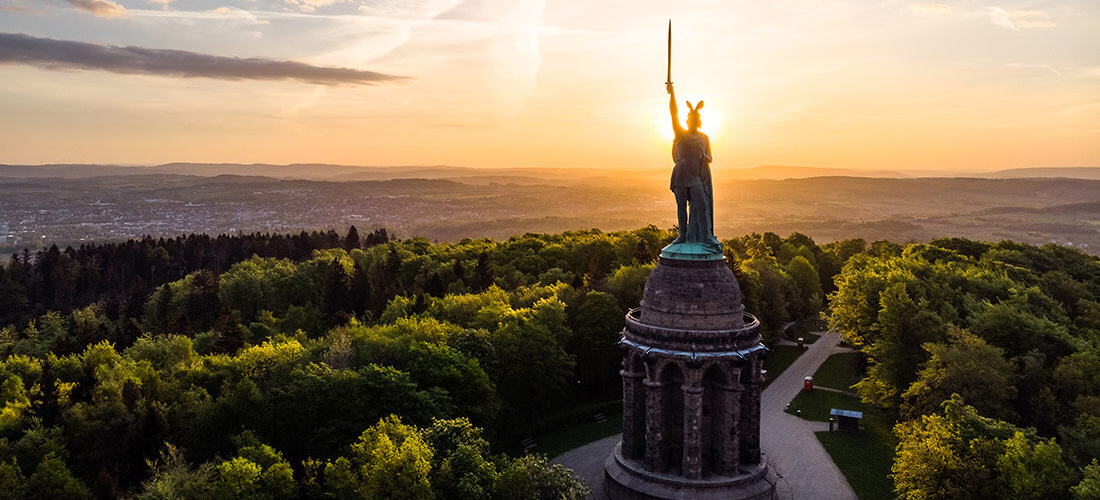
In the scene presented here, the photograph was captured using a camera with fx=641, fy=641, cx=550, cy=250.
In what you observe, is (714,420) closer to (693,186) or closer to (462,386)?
(693,186)

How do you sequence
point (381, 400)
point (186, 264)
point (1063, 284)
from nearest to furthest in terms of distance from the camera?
point (381, 400), point (1063, 284), point (186, 264)

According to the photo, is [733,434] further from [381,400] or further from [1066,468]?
[381,400]

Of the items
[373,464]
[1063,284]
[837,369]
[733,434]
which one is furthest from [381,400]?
Answer: [1063,284]

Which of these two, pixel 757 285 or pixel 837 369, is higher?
pixel 757 285

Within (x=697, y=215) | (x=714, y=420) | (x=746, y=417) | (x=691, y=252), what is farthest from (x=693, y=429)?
(x=697, y=215)

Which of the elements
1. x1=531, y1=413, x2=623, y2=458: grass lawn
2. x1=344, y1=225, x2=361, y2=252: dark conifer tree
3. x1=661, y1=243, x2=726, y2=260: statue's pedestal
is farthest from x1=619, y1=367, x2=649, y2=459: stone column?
x1=344, y1=225, x2=361, y2=252: dark conifer tree

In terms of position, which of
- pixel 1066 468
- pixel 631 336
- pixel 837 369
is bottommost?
pixel 837 369
